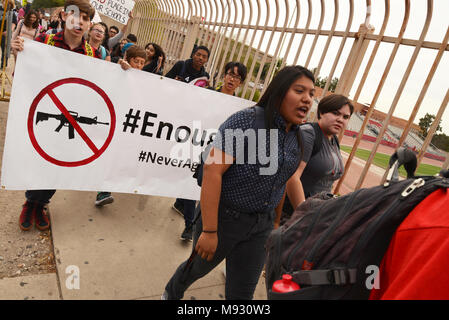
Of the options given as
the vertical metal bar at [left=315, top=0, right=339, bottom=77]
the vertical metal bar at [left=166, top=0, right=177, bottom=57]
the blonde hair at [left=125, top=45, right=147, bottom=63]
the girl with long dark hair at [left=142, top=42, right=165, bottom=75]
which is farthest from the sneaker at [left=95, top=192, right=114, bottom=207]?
the vertical metal bar at [left=166, top=0, right=177, bottom=57]

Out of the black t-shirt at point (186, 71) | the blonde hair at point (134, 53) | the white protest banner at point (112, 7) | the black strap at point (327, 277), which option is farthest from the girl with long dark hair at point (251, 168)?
the white protest banner at point (112, 7)

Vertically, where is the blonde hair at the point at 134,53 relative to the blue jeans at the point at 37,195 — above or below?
above

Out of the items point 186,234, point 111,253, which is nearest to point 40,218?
point 111,253

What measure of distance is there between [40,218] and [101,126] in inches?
40.1

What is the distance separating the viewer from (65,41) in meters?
2.58

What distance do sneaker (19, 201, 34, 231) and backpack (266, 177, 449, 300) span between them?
8.41 ft

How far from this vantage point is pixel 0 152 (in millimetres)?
3625

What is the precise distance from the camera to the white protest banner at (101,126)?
2377 mm

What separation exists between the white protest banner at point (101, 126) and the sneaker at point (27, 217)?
0.29 meters

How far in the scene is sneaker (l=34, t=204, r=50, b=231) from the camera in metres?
2.70

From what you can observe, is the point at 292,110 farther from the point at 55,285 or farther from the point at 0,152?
the point at 0,152

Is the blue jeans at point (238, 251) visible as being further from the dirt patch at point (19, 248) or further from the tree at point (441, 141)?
the tree at point (441, 141)
